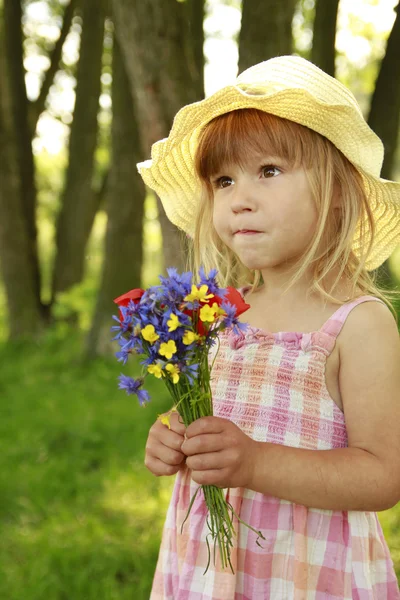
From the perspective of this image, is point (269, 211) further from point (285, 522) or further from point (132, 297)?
point (285, 522)

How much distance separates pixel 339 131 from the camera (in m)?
1.97

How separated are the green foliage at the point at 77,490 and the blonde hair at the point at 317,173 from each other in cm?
196

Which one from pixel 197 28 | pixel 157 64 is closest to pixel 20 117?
pixel 197 28

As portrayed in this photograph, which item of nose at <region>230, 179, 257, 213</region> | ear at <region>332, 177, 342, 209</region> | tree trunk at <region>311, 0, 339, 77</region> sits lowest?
nose at <region>230, 179, 257, 213</region>

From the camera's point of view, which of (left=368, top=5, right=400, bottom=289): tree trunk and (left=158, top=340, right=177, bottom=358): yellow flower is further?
(left=368, top=5, right=400, bottom=289): tree trunk

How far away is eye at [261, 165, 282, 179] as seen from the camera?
6.30 feet

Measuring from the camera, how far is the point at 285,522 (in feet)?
6.11

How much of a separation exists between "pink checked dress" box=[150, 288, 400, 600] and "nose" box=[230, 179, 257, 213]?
1.17 feet

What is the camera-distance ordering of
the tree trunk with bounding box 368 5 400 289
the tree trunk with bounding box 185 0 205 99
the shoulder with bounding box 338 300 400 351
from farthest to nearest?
the tree trunk with bounding box 185 0 205 99, the tree trunk with bounding box 368 5 400 289, the shoulder with bounding box 338 300 400 351

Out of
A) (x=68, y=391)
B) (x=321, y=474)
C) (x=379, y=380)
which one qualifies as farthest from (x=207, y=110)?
(x=68, y=391)

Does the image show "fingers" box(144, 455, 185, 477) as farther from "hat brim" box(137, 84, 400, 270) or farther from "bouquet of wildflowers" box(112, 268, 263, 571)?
"hat brim" box(137, 84, 400, 270)

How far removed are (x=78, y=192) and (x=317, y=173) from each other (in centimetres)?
782

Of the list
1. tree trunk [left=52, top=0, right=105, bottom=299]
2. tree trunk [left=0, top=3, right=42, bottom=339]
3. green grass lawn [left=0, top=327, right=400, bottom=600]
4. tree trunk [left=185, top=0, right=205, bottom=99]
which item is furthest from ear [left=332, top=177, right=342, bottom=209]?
tree trunk [left=52, top=0, right=105, bottom=299]

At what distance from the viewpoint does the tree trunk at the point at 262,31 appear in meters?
3.40
